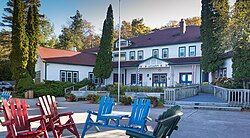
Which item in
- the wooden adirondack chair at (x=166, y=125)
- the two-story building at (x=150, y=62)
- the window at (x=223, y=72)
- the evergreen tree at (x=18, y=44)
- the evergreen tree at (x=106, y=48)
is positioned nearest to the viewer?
the wooden adirondack chair at (x=166, y=125)

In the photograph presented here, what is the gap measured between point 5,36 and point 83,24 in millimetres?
24439

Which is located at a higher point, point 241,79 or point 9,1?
point 9,1

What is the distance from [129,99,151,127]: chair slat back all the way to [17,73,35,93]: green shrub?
69.4 feet

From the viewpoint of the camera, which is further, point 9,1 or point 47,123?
point 9,1

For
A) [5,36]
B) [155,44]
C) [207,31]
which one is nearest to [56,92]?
[155,44]

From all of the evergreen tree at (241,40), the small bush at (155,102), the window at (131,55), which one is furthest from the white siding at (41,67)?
the evergreen tree at (241,40)

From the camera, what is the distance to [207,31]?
2562 cm

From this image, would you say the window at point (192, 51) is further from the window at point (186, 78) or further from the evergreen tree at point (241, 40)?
the evergreen tree at point (241, 40)

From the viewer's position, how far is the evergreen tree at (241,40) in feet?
47.1

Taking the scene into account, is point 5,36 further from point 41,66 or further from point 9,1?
point 41,66

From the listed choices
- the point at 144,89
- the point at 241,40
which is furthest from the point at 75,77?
the point at 241,40

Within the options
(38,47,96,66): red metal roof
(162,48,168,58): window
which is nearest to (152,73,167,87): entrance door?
(162,48,168,58): window

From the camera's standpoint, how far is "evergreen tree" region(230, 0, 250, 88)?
A: 1434 cm

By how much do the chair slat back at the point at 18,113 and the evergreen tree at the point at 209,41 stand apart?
71.2 feet
